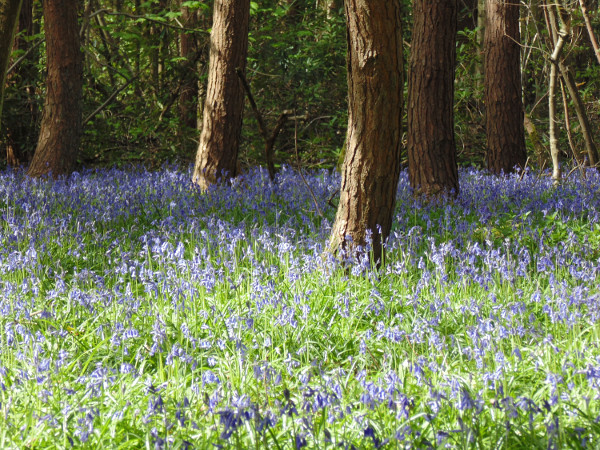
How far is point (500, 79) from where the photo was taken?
10.9 metres

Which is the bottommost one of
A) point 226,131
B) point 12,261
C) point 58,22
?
point 12,261

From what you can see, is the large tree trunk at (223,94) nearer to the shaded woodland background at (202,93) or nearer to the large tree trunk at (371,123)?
the shaded woodland background at (202,93)

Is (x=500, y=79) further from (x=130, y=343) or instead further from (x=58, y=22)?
(x=130, y=343)

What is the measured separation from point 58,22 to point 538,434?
31.1 ft

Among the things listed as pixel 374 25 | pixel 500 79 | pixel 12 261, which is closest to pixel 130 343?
pixel 12 261

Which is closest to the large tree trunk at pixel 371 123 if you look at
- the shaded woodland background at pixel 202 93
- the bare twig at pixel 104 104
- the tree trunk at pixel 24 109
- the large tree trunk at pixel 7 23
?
the large tree trunk at pixel 7 23

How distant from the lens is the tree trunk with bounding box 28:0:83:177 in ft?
33.1

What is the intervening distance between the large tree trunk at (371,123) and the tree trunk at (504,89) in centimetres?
612

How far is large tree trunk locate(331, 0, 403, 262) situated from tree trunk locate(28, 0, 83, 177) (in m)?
6.26

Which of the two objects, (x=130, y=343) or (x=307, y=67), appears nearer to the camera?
(x=130, y=343)

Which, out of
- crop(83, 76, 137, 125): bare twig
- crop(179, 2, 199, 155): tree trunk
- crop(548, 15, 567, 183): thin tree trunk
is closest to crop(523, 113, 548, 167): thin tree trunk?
crop(548, 15, 567, 183): thin tree trunk

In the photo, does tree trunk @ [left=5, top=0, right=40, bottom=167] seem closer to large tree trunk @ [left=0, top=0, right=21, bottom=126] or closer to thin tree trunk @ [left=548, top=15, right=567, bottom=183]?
large tree trunk @ [left=0, top=0, right=21, bottom=126]

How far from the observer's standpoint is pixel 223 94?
29.4 feet

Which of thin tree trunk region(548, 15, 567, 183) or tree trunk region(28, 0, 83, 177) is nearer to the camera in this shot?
thin tree trunk region(548, 15, 567, 183)
